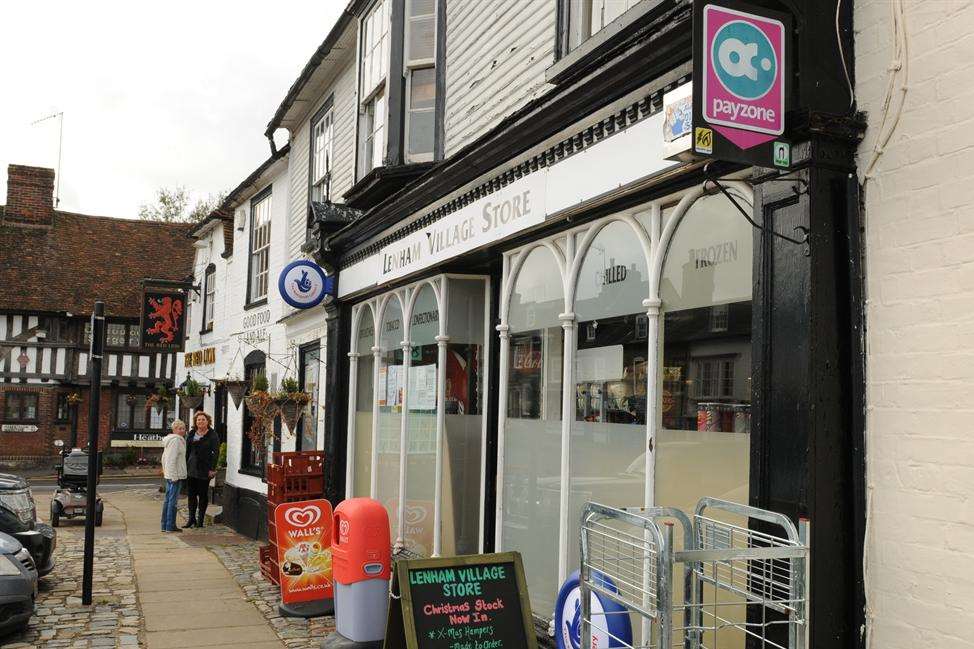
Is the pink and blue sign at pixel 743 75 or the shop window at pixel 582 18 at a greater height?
the shop window at pixel 582 18

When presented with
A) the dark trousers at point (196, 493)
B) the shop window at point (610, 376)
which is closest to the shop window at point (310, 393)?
the dark trousers at point (196, 493)

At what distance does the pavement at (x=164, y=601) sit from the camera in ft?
24.3

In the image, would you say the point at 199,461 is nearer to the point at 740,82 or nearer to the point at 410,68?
the point at 410,68

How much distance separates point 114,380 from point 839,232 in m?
32.9

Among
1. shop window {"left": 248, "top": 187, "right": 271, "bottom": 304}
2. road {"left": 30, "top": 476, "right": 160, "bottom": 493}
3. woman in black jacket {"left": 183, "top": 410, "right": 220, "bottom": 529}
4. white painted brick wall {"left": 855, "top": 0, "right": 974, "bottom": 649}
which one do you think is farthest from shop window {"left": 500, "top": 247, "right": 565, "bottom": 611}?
road {"left": 30, "top": 476, "right": 160, "bottom": 493}

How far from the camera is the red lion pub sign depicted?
2234 cm

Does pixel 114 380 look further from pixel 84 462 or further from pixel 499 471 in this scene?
pixel 499 471

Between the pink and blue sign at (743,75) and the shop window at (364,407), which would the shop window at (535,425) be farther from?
the shop window at (364,407)

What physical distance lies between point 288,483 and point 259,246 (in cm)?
781

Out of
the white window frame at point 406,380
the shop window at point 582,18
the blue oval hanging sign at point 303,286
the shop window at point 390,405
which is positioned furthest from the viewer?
the blue oval hanging sign at point 303,286

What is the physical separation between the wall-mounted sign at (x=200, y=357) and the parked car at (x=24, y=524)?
10822mm

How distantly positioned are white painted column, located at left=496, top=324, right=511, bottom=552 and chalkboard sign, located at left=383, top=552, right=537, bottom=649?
2018 millimetres

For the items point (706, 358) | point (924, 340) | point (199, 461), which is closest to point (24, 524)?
point (199, 461)

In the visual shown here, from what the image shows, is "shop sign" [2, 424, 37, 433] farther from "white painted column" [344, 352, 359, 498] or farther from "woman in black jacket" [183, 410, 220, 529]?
"white painted column" [344, 352, 359, 498]
